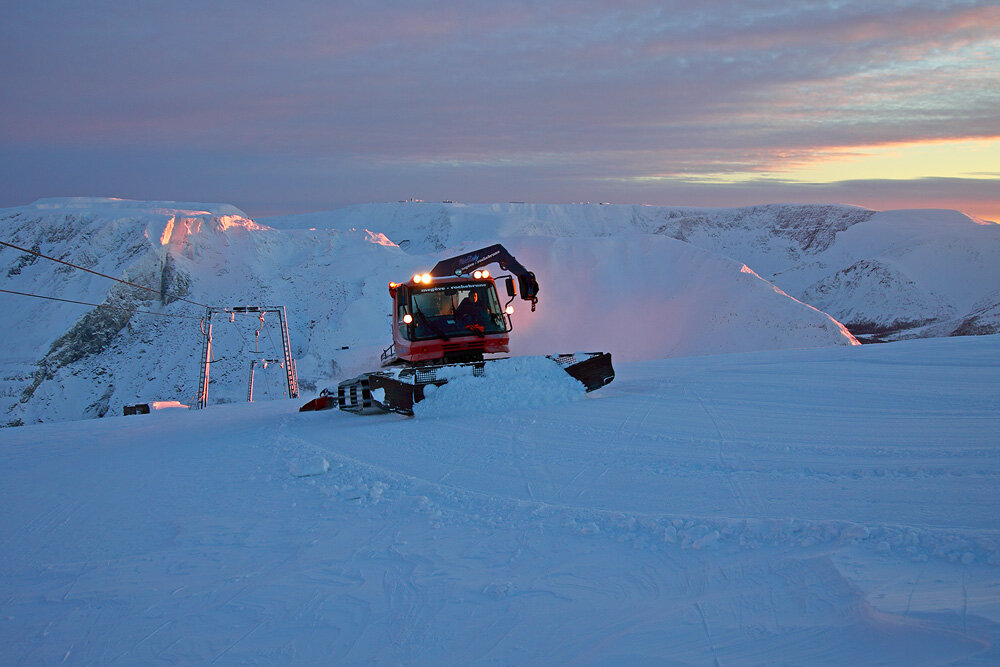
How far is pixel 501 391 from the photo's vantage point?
1077 cm

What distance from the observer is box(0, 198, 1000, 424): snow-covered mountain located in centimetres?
3447

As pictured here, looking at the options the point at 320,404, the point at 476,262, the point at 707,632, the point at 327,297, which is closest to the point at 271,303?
the point at 327,297

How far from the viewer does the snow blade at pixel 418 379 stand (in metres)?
10.9

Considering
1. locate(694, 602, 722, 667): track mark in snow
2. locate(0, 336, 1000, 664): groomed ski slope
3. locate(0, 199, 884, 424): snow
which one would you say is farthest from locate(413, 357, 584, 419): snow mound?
locate(0, 199, 884, 424): snow

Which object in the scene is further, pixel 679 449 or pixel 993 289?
pixel 993 289

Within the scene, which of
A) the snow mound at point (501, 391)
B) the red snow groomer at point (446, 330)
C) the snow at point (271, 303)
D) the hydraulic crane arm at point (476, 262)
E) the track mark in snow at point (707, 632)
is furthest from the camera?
the snow at point (271, 303)

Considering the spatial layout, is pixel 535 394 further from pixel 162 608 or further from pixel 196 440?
pixel 162 608

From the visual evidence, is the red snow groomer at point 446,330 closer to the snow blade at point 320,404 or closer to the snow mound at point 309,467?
the snow blade at point 320,404

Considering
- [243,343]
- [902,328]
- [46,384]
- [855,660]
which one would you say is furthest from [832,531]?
[902,328]

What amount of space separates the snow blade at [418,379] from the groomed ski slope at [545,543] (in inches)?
55.7

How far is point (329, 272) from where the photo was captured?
47.0 m

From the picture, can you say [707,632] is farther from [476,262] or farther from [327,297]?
[327,297]

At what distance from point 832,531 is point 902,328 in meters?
57.8

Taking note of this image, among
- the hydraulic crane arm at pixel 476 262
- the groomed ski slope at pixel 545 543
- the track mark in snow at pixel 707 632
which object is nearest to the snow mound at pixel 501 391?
the groomed ski slope at pixel 545 543
